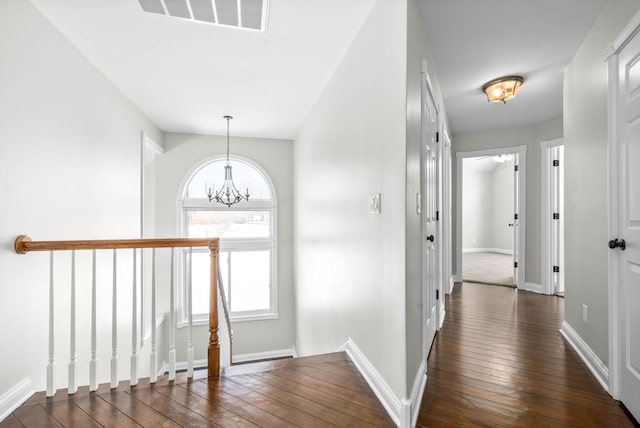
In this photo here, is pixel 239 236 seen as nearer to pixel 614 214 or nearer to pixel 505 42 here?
pixel 505 42

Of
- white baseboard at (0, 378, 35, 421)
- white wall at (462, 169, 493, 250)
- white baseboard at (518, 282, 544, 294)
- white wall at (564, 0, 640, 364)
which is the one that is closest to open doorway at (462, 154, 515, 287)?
white wall at (462, 169, 493, 250)

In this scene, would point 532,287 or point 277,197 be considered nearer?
point 532,287

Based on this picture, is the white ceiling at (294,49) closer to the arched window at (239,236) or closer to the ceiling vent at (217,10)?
the ceiling vent at (217,10)

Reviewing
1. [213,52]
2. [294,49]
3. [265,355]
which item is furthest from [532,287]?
[213,52]

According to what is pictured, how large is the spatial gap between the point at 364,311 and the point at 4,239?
2.17 meters

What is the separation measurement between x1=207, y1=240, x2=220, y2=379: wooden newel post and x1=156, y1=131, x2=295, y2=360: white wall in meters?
3.10

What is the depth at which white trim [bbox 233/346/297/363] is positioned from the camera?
16.1ft

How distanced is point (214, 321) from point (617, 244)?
2490 millimetres

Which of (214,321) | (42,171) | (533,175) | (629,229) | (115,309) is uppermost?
(533,175)

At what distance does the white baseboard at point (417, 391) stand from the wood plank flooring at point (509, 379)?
0.11ft

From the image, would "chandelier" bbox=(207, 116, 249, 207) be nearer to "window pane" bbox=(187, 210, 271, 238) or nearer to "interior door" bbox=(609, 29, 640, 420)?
"window pane" bbox=(187, 210, 271, 238)

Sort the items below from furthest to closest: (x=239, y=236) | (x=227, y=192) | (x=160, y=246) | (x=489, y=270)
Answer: (x=489, y=270) → (x=239, y=236) → (x=227, y=192) → (x=160, y=246)

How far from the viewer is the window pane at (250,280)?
16.8ft

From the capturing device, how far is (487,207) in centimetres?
888
